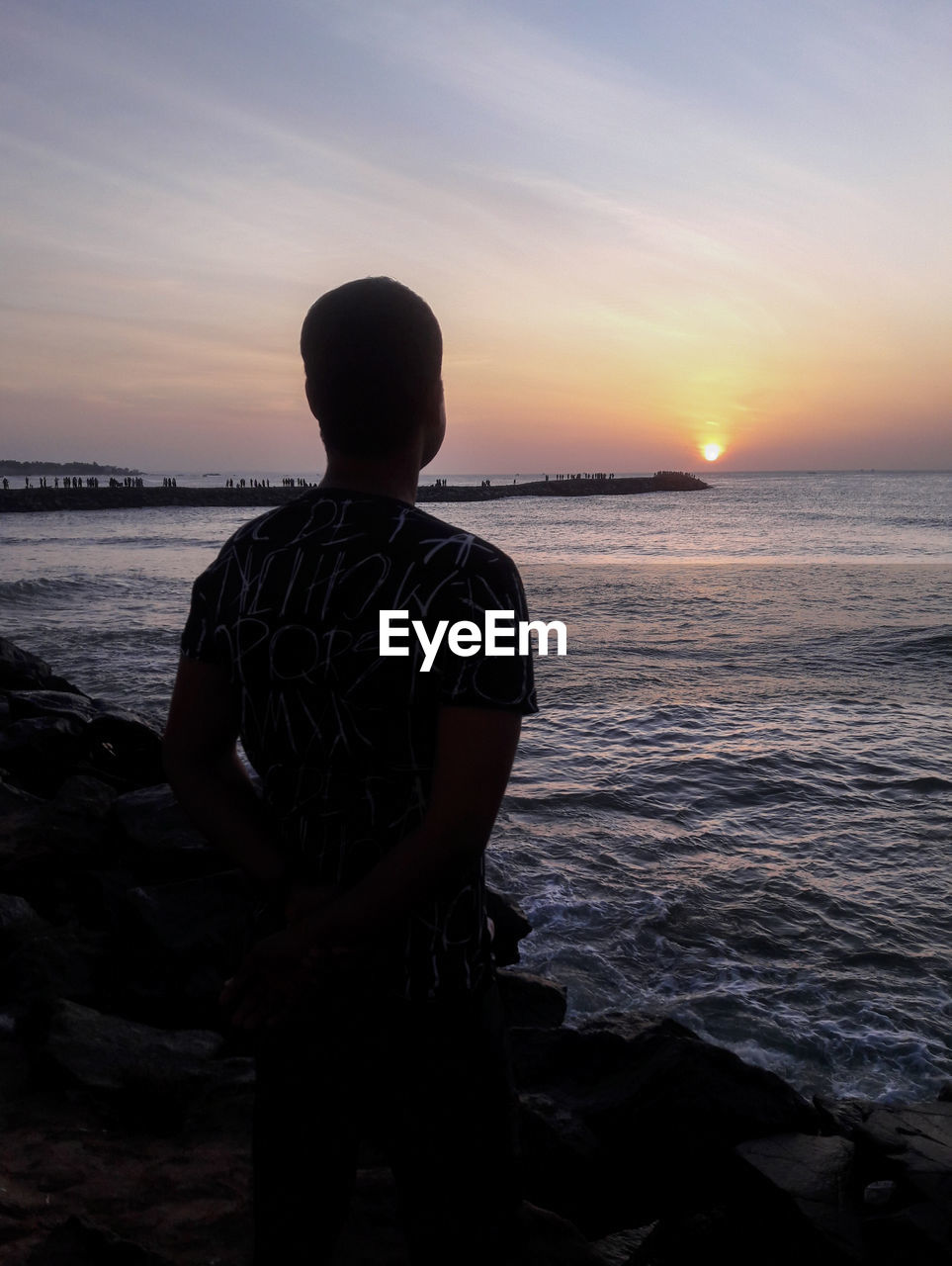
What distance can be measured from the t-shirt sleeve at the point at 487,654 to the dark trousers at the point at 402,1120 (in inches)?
20.4

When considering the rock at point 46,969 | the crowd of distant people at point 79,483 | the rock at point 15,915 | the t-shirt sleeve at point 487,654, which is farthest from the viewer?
the crowd of distant people at point 79,483

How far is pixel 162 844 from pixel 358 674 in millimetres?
4396

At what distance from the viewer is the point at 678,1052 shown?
3533 millimetres

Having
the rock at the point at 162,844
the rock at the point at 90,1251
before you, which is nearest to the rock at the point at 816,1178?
the rock at the point at 90,1251

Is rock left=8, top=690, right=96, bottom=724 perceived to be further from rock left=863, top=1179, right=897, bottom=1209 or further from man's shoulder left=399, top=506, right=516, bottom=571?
man's shoulder left=399, top=506, right=516, bottom=571

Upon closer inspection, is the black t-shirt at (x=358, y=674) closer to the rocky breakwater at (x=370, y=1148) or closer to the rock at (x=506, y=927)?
the rocky breakwater at (x=370, y=1148)

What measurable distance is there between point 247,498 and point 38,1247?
7349cm

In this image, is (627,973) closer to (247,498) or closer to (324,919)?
(324,919)

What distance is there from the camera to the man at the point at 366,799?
130 cm

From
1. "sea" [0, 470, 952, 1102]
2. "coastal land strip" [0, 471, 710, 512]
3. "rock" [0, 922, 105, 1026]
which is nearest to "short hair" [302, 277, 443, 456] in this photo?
"rock" [0, 922, 105, 1026]

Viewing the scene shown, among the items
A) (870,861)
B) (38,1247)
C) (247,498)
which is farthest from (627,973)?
(247,498)

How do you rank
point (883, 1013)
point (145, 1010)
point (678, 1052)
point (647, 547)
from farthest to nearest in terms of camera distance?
point (647, 547), point (883, 1013), point (145, 1010), point (678, 1052)

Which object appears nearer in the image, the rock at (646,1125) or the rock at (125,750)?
the rock at (646,1125)

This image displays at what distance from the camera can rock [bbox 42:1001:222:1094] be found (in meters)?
3.29
